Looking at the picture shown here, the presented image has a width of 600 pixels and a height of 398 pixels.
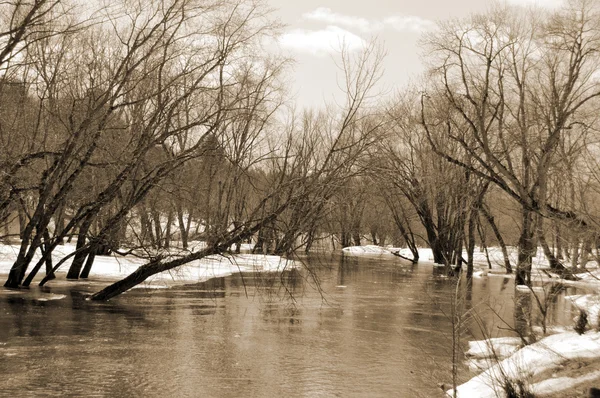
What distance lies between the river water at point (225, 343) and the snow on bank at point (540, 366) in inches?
24.9

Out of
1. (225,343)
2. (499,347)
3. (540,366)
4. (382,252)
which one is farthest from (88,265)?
(382,252)

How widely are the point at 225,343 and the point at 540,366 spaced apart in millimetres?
5493

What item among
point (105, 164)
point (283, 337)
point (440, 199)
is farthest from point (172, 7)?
point (440, 199)

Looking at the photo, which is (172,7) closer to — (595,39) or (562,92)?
(595,39)

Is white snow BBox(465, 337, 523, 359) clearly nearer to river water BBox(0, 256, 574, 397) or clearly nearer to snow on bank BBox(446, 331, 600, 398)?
river water BBox(0, 256, 574, 397)

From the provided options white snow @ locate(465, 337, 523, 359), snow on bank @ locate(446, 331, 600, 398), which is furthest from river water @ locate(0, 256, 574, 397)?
snow on bank @ locate(446, 331, 600, 398)

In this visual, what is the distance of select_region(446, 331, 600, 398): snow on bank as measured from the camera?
8.02 metres

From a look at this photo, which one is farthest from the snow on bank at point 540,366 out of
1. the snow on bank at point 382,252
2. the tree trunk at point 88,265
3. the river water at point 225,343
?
the snow on bank at point 382,252

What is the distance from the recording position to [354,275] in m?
26.2

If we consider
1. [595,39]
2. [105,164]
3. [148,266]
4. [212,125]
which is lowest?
[148,266]

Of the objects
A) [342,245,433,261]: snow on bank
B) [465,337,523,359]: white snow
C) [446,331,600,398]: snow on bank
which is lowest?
[465,337,523,359]: white snow

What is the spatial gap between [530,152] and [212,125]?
39.0ft

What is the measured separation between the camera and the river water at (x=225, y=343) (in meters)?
9.15

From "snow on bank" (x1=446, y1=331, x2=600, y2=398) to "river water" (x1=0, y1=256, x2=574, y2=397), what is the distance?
63 cm
